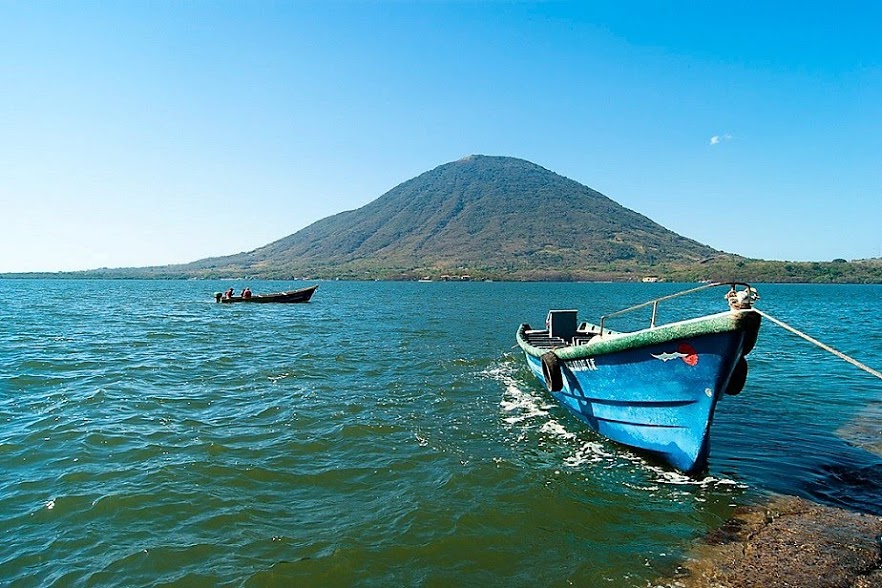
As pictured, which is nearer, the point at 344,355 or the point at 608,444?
the point at 608,444

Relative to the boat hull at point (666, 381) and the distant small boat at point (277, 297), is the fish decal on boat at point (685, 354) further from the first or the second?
the distant small boat at point (277, 297)

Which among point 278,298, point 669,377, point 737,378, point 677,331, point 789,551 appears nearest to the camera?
point 789,551

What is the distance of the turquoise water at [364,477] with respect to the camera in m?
6.65

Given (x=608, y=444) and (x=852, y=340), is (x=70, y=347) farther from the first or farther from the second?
(x=852, y=340)

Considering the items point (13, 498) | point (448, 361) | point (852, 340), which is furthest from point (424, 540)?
point (852, 340)

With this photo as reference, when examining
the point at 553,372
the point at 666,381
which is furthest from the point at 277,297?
the point at 666,381

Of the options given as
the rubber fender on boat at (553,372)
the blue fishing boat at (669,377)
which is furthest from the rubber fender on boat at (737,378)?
the rubber fender on boat at (553,372)

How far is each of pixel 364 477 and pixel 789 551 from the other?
647cm

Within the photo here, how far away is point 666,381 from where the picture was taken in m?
9.39

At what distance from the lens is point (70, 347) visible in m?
23.6

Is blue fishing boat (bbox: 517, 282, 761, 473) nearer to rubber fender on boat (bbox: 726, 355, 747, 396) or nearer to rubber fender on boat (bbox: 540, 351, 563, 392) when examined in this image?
rubber fender on boat (bbox: 726, 355, 747, 396)

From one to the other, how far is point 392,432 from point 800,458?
849 cm

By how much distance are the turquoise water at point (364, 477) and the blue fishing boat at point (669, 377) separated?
61cm

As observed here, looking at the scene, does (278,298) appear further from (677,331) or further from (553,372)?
(677,331)
